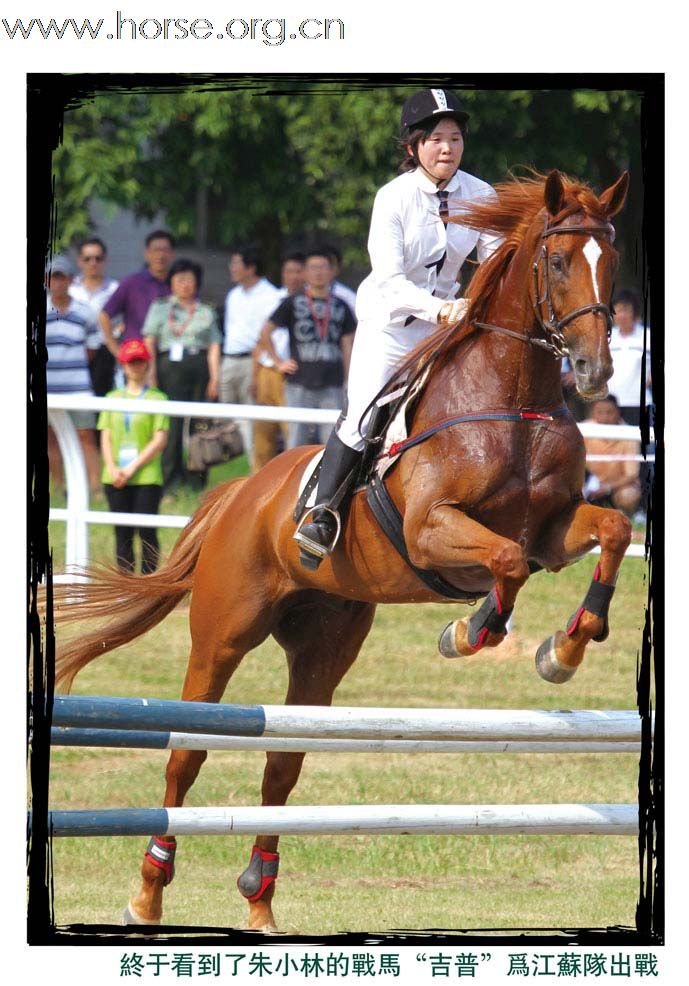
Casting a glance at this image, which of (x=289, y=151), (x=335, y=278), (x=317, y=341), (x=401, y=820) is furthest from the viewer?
(x=289, y=151)

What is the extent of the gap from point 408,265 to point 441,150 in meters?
0.40

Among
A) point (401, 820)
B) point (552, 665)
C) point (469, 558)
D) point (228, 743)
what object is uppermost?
point (469, 558)

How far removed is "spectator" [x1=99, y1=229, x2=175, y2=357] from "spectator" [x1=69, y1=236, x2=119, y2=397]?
127 mm

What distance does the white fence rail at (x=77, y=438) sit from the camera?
28.9 ft

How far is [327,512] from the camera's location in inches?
207

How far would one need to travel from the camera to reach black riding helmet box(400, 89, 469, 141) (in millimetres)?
5062

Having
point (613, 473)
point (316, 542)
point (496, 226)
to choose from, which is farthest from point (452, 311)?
point (613, 473)

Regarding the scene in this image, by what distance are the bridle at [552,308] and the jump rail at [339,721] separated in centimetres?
117

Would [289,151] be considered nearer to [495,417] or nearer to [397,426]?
[397,426]

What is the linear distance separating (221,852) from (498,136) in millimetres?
7860

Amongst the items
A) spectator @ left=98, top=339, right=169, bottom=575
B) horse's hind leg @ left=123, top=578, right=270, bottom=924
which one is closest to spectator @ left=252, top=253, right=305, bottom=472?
spectator @ left=98, top=339, right=169, bottom=575

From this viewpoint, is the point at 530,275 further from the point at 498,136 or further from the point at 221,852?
the point at 498,136

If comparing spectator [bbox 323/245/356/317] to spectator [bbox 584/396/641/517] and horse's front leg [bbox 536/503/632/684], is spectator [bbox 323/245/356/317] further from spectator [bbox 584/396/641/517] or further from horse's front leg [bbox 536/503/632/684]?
horse's front leg [bbox 536/503/632/684]

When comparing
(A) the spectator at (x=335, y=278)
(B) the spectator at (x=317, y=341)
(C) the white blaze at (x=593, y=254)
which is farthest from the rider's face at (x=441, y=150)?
(B) the spectator at (x=317, y=341)
